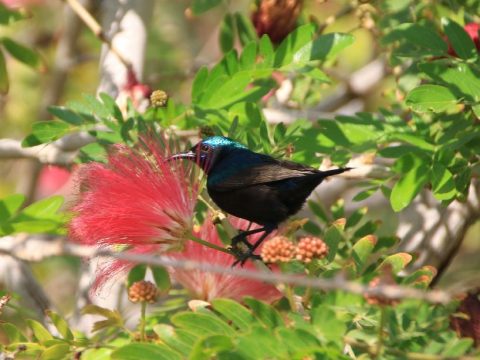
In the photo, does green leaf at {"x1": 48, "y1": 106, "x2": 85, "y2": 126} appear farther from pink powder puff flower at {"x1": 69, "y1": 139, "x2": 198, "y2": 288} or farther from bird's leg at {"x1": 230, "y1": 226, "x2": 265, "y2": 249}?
bird's leg at {"x1": 230, "y1": 226, "x2": 265, "y2": 249}

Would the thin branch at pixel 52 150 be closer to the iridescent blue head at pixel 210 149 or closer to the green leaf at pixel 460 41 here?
the iridescent blue head at pixel 210 149

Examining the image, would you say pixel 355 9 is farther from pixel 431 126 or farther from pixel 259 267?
pixel 259 267

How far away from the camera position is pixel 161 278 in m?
3.15

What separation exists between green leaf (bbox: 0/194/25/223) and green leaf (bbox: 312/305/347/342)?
4.90ft

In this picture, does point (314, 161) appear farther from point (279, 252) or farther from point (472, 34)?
point (279, 252)

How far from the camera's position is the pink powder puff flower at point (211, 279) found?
2838 millimetres

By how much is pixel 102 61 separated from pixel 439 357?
8.39ft

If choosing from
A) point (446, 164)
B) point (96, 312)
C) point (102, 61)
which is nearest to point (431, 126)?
point (446, 164)

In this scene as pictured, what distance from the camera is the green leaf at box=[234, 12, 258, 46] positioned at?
4293mm

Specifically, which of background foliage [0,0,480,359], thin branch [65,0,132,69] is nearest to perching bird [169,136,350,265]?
background foliage [0,0,480,359]

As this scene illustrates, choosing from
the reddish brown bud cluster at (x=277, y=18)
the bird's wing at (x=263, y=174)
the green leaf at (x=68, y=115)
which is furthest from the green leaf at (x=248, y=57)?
the reddish brown bud cluster at (x=277, y=18)

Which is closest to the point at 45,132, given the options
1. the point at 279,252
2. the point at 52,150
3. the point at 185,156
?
the point at 185,156

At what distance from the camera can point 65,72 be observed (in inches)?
195

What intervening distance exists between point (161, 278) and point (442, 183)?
0.88 meters
